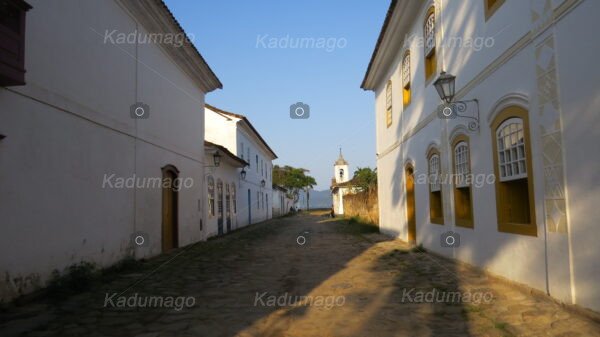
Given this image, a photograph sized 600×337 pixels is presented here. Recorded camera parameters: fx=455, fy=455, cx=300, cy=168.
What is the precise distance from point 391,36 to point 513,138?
7246 millimetres

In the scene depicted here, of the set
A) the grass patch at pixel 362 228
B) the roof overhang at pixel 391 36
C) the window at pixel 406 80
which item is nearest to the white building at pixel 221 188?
the grass patch at pixel 362 228

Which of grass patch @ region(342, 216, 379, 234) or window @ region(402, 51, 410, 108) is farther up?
window @ region(402, 51, 410, 108)

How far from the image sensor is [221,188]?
766 inches

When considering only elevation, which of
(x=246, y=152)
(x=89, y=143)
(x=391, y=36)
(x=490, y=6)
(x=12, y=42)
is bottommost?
(x=89, y=143)

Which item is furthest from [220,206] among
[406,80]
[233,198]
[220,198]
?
[406,80]

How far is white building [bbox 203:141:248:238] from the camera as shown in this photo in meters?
17.0

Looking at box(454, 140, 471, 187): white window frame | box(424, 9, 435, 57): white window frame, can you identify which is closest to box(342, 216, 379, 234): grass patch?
box(424, 9, 435, 57): white window frame

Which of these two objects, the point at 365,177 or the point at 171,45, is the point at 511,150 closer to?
the point at 171,45

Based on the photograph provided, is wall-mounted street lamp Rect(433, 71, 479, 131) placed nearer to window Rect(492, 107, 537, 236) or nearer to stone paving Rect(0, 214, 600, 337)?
window Rect(492, 107, 537, 236)

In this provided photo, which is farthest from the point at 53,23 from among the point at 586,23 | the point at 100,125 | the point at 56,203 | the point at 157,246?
the point at 586,23

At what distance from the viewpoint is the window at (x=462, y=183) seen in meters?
8.20

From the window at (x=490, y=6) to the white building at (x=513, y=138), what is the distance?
0.02 m

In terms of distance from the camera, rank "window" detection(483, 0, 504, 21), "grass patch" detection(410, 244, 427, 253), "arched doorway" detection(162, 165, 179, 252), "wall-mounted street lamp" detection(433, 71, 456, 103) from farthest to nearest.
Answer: "arched doorway" detection(162, 165, 179, 252), "grass patch" detection(410, 244, 427, 253), "wall-mounted street lamp" detection(433, 71, 456, 103), "window" detection(483, 0, 504, 21)

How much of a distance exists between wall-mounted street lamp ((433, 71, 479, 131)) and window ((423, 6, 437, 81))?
150cm
